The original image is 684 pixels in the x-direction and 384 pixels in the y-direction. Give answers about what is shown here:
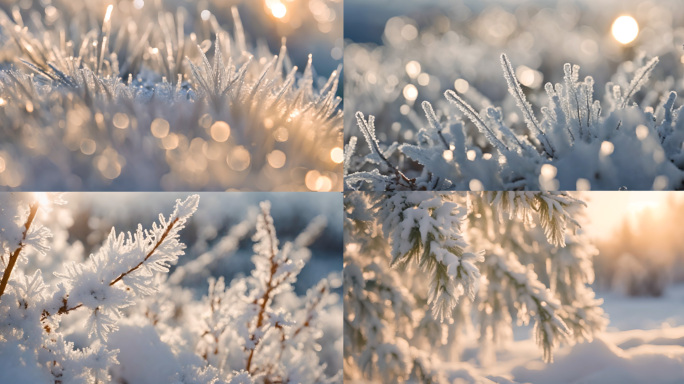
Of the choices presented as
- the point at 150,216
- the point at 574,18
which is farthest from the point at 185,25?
the point at 574,18

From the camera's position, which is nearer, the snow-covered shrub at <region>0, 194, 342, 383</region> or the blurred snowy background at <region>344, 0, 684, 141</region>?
the snow-covered shrub at <region>0, 194, 342, 383</region>

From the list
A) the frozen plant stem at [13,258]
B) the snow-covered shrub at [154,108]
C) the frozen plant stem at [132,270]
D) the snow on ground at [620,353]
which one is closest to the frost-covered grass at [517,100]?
the snow-covered shrub at [154,108]

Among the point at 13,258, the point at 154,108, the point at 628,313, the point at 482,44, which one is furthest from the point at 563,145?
the point at 13,258

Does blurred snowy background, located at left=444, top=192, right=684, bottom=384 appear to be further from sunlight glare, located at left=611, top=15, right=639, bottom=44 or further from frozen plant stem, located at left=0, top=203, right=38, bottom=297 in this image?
frozen plant stem, located at left=0, top=203, right=38, bottom=297

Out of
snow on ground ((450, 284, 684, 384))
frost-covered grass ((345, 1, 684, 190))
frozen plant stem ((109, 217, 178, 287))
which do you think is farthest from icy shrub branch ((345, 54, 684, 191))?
frozen plant stem ((109, 217, 178, 287))

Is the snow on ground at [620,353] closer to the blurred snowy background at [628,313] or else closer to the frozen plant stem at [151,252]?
the blurred snowy background at [628,313]

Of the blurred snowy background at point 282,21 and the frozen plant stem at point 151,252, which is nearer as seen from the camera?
the frozen plant stem at point 151,252
